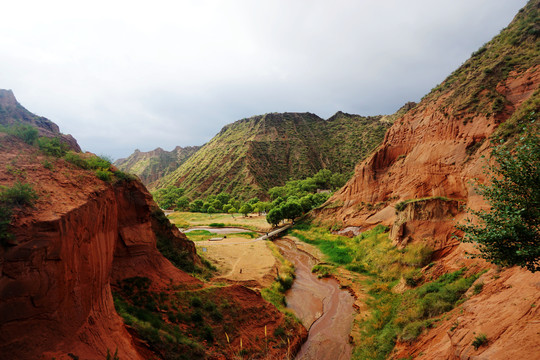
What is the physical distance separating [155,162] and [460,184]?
178227 millimetres

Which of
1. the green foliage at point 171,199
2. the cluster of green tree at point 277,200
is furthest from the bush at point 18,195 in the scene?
the green foliage at point 171,199

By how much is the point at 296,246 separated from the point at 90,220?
114 feet

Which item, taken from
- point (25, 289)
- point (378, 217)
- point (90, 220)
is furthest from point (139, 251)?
point (378, 217)

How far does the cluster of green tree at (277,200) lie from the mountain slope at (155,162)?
65372 mm

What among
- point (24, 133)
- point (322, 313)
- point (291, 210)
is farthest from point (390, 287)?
point (291, 210)

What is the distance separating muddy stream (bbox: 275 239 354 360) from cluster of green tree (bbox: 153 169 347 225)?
70.1 ft

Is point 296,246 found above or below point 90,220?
below

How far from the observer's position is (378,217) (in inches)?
1409

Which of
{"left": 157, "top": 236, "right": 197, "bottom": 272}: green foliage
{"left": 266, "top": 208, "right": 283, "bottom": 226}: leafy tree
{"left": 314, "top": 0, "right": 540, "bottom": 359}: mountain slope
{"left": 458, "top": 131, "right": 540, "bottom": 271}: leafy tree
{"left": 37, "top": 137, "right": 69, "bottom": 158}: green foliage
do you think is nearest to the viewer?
{"left": 458, "top": 131, "right": 540, "bottom": 271}: leafy tree

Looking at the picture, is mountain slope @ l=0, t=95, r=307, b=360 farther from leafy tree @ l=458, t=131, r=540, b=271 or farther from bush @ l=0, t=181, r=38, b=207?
leafy tree @ l=458, t=131, r=540, b=271

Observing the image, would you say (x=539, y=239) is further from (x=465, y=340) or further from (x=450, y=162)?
(x=450, y=162)

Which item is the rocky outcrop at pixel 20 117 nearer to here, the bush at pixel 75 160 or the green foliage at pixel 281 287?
the bush at pixel 75 160

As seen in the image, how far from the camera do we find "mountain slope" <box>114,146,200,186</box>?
162 meters

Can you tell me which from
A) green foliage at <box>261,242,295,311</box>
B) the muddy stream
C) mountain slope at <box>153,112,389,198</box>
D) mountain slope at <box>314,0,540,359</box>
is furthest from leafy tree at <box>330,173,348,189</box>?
green foliage at <box>261,242,295,311</box>
